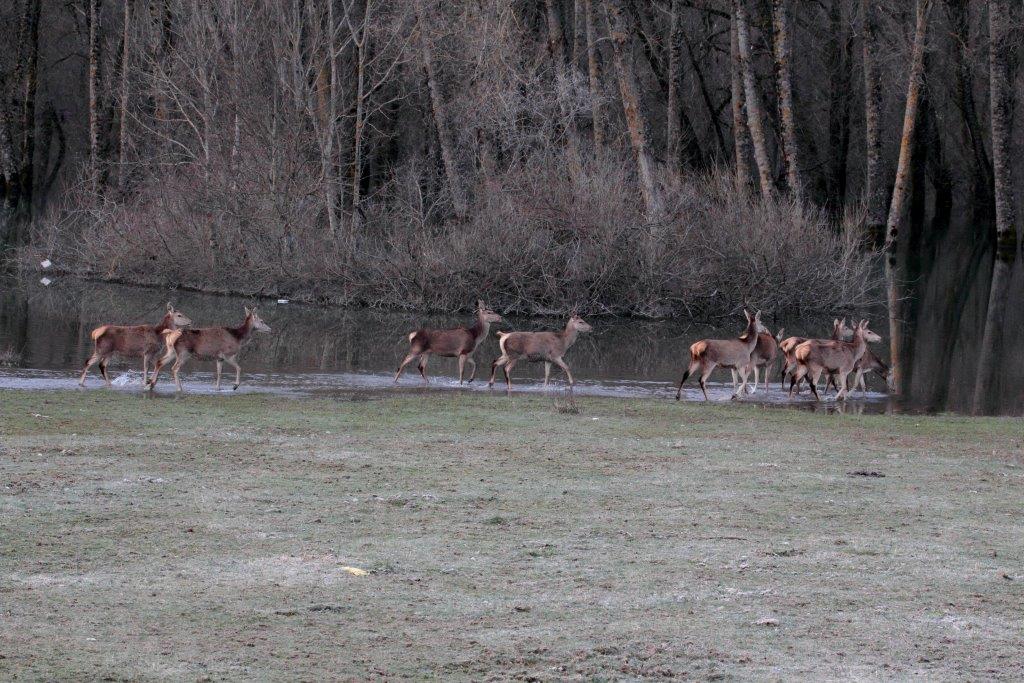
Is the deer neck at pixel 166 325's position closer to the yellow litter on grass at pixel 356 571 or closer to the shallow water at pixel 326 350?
the shallow water at pixel 326 350

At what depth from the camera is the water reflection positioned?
20891mm

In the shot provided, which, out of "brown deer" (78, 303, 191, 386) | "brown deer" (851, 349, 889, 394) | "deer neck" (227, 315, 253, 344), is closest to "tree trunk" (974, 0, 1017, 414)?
"brown deer" (851, 349, 889, 394)

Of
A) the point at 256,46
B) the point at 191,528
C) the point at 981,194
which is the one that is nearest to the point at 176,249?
the point at 256,46

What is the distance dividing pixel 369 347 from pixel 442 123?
43.6 ft

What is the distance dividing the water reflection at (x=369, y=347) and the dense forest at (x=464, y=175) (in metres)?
1.18

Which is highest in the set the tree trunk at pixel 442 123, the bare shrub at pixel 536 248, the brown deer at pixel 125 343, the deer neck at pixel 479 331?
the tree trunk at pixel 442 123

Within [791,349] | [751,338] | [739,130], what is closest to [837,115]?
[739,130]

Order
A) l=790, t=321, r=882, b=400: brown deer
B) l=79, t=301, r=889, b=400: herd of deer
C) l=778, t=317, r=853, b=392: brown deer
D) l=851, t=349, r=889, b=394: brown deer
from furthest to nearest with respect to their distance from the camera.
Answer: l=851, t=349, r=889, b=394: brown deer, l=778, t=317, r=853, b=392: brown deer, l=790, t=321, r=882, b=400: brown deer, l=79, t=301, r=889, b=400: herd of deer

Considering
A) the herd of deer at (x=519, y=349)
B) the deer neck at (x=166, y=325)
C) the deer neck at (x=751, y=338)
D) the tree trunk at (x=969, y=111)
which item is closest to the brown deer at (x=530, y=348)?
the herd of deer at (x=519, y=349)

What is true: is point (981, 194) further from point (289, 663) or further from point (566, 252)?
point (289, 663)

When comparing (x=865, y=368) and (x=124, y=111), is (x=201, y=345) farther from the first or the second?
(x=124, y=111)

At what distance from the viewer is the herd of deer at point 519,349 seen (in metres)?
19.2

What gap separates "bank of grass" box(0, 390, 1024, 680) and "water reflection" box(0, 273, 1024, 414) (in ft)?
17.2

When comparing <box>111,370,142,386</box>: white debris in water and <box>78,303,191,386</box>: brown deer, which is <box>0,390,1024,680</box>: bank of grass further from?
<box>111,370,142,386</box>: white debris in water
